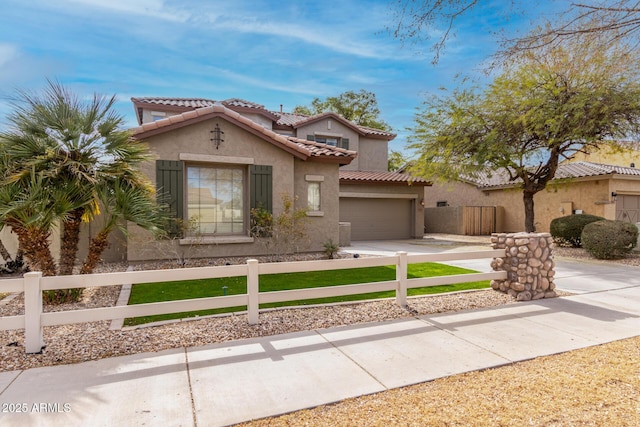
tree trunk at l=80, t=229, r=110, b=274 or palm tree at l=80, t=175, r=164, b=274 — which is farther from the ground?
palm tree at l=80, t=175, r=164, b=274

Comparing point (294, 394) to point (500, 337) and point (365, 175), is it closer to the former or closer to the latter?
point (500, 337)

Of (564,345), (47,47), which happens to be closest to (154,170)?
(47,47)

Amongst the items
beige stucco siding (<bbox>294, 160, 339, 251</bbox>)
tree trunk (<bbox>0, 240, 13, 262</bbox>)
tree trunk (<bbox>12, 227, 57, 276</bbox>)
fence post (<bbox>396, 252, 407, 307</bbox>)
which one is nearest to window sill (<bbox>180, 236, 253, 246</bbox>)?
beige stucco siding (<bbox>294, 160, 339, 251</bbox>)

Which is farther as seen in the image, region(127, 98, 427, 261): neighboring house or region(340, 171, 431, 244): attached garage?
region(340, 171, 431, 244): attached garage

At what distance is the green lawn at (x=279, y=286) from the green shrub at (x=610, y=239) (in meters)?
5.57

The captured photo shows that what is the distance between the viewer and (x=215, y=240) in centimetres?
1057

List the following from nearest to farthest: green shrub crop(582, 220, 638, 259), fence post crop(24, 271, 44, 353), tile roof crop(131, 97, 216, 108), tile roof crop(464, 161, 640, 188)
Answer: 1. fence post crop(24, 271, 44, 353)
2. green shrub crop(582, 220, 638, 259)
3. tile roof crop(131, 97, 216, 108)
4. tile roof crop(464, 161, 640, 188)

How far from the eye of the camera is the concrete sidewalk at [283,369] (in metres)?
3.13

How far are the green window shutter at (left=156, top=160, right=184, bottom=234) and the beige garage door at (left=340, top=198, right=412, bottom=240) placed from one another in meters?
10.1

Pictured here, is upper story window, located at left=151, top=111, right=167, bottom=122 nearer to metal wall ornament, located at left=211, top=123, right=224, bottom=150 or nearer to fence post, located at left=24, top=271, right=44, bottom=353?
metal wall ornament, located at left=211, top=123, right=224, bottom=150

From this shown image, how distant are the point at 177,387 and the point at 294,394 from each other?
3.73 feet

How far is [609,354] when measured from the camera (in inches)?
170

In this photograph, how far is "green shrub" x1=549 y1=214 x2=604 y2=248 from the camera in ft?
47.0

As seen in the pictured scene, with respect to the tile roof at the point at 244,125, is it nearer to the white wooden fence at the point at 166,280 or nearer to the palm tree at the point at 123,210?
the palm tree at the point at 123,210
